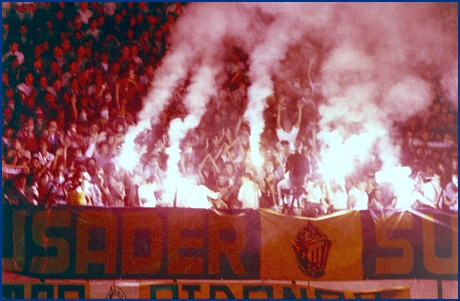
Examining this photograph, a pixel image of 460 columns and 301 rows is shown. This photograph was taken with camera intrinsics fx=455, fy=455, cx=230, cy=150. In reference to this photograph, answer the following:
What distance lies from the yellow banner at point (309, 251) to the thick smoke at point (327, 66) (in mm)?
675

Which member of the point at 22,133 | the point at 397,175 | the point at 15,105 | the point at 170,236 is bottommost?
the point at 170,236

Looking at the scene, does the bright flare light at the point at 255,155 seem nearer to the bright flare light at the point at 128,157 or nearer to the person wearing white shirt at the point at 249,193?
the person wearing white shirt at the point at 249,193

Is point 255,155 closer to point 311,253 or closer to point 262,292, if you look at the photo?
point 311,253

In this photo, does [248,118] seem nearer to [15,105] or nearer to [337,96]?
[337,96]

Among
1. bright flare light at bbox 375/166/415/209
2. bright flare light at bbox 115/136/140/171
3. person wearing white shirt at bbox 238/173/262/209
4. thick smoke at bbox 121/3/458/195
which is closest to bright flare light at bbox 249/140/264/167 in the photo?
thick smoke at bbox 121/3/458/195

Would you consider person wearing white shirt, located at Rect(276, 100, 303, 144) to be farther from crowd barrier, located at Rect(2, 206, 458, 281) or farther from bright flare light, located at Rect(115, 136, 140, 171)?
bright flare light, located at Rect(115, 136, 140, 171)

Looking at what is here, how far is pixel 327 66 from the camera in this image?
4797mm

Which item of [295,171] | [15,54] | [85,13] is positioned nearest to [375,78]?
[295,171]

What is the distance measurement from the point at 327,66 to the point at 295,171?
45.5 inches

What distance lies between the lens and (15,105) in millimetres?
4793

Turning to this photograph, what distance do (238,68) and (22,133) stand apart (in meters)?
2.36

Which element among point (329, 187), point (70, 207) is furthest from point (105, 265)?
point (329, 187)

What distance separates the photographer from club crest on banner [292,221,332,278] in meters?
4.68

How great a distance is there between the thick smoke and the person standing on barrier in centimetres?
21
